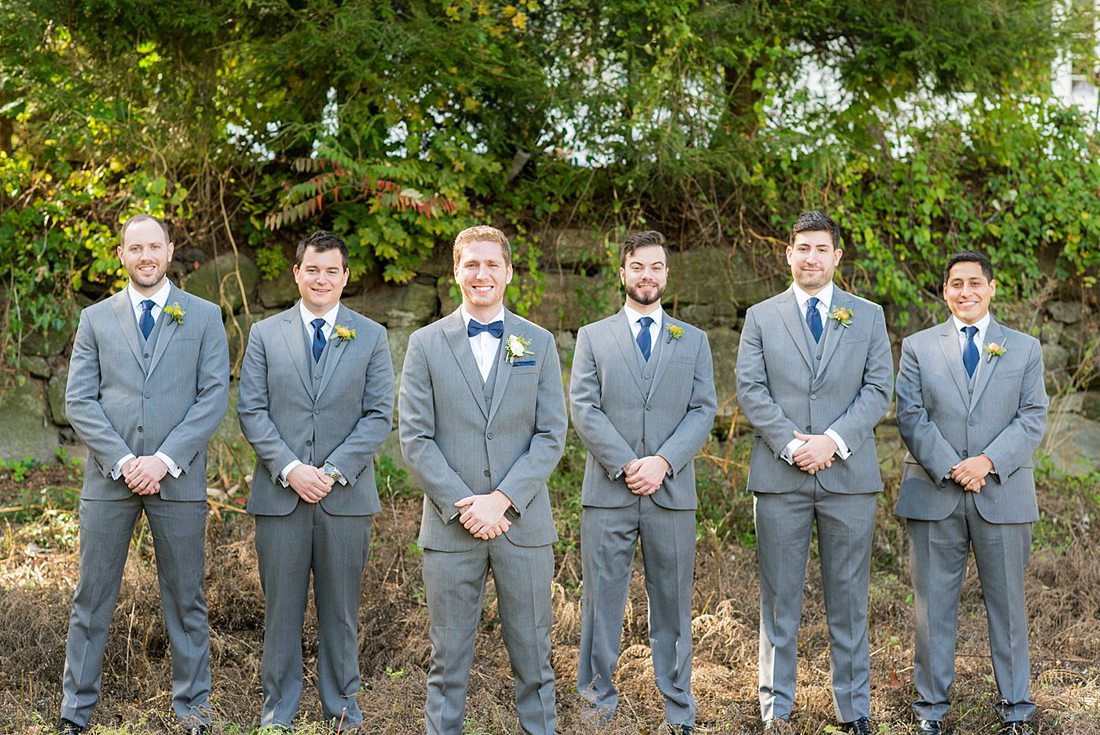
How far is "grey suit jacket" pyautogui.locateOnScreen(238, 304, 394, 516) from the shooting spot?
425 centimetres

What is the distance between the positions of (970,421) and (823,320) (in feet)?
2.52

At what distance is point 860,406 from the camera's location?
177 inches

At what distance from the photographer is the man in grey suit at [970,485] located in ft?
14.7

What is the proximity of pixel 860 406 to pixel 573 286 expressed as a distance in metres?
3.30

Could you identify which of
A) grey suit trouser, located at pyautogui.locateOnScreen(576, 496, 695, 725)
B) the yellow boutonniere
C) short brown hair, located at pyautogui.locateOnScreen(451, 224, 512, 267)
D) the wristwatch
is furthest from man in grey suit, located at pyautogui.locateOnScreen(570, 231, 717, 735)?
the wristwatch

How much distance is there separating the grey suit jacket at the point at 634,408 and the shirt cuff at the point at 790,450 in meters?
0.35

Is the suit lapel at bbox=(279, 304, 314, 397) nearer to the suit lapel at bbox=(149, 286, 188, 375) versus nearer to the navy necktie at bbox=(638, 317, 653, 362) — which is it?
the suit lapel at bbox=(149, 286, 188, 375)

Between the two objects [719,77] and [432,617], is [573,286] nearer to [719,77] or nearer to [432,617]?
[719,77]

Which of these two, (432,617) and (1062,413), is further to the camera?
(1062,413)

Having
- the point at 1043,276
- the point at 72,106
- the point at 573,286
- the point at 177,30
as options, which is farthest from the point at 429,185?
the point at 1043,276

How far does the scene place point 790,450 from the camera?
4.39 meters

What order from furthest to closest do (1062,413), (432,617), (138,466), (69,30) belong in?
1. (1062,413)
2. (69,30)
3. (138,466)
4. (432,617)

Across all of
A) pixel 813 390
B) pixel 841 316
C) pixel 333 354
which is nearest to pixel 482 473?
pixel 333 354

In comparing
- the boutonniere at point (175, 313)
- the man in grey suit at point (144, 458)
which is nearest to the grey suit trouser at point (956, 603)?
the man in grey suit at point (144, 458)
